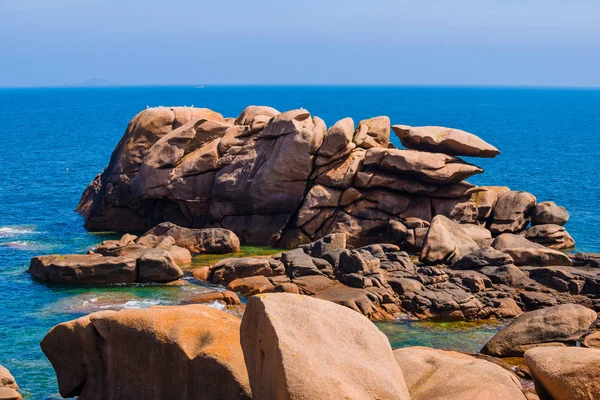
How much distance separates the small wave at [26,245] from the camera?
55250mm

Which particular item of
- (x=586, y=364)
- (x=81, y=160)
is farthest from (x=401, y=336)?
(x=81, y=160)

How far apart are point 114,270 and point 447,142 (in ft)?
83.1

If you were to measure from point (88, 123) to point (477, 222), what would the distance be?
150 m

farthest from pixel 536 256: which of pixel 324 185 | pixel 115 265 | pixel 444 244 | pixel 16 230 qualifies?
pixel 16 230

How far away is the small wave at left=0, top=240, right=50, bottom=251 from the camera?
181 ft

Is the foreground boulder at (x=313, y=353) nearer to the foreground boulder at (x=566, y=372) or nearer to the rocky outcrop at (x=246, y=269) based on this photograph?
the foreground boulder at (x=566, y=372)

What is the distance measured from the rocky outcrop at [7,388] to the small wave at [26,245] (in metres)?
28.4

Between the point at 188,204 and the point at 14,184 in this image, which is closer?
the point at 188,204

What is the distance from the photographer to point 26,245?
5616 centimetres

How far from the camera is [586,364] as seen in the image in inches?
823

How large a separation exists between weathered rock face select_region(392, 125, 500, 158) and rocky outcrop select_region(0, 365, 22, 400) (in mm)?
36301

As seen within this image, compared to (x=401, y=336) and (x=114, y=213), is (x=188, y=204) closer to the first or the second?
(x=114, y=213)

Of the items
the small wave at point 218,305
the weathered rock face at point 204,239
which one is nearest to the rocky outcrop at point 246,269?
the small wave at point 218,305

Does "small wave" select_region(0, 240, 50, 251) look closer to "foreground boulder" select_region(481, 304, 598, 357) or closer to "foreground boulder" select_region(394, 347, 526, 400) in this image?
"foreground boulder" select_region(481, 304, 598, 357)
